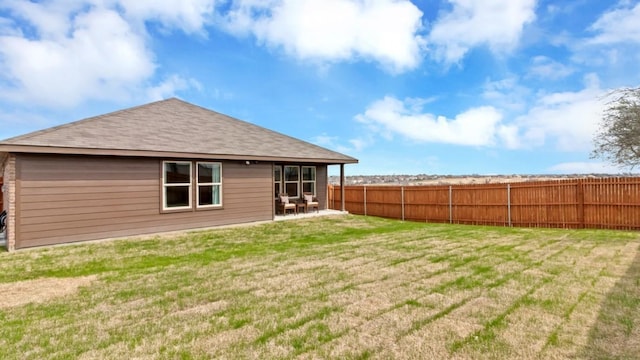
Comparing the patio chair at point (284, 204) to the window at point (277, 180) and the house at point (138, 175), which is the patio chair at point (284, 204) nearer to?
the window at point (277, 180)

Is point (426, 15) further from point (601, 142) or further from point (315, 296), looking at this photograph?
point (315, 296)

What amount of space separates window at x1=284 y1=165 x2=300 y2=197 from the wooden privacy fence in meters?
4.16

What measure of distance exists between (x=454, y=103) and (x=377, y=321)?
1586 centimetres

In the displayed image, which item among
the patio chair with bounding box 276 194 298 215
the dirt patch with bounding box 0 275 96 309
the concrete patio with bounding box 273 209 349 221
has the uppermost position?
the patio chair with bounding box 276 194 298 215

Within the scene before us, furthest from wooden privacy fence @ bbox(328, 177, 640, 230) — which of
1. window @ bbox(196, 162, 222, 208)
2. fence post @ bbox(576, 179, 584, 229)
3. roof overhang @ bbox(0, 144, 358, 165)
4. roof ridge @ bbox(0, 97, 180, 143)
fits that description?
roof ridge @ bbox(0, 97, 180, 143)

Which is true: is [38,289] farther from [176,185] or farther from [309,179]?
[309,179]

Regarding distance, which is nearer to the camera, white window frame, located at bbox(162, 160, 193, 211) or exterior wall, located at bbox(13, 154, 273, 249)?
exterior wall, located at bbox(13, 154, 273, 249)

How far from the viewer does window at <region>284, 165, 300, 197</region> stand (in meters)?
14.8

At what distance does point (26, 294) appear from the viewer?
16.0ft

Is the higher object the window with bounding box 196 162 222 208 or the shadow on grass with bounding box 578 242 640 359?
the window with bounding box 196 162 222 208

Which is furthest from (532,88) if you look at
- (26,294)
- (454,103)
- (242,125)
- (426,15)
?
(26,294)

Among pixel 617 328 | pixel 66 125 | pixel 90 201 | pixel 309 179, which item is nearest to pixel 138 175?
pixel 90 201

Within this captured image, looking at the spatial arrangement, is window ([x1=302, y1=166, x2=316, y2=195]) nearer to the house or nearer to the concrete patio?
the concrete patio

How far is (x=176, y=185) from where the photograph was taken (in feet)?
34.9
